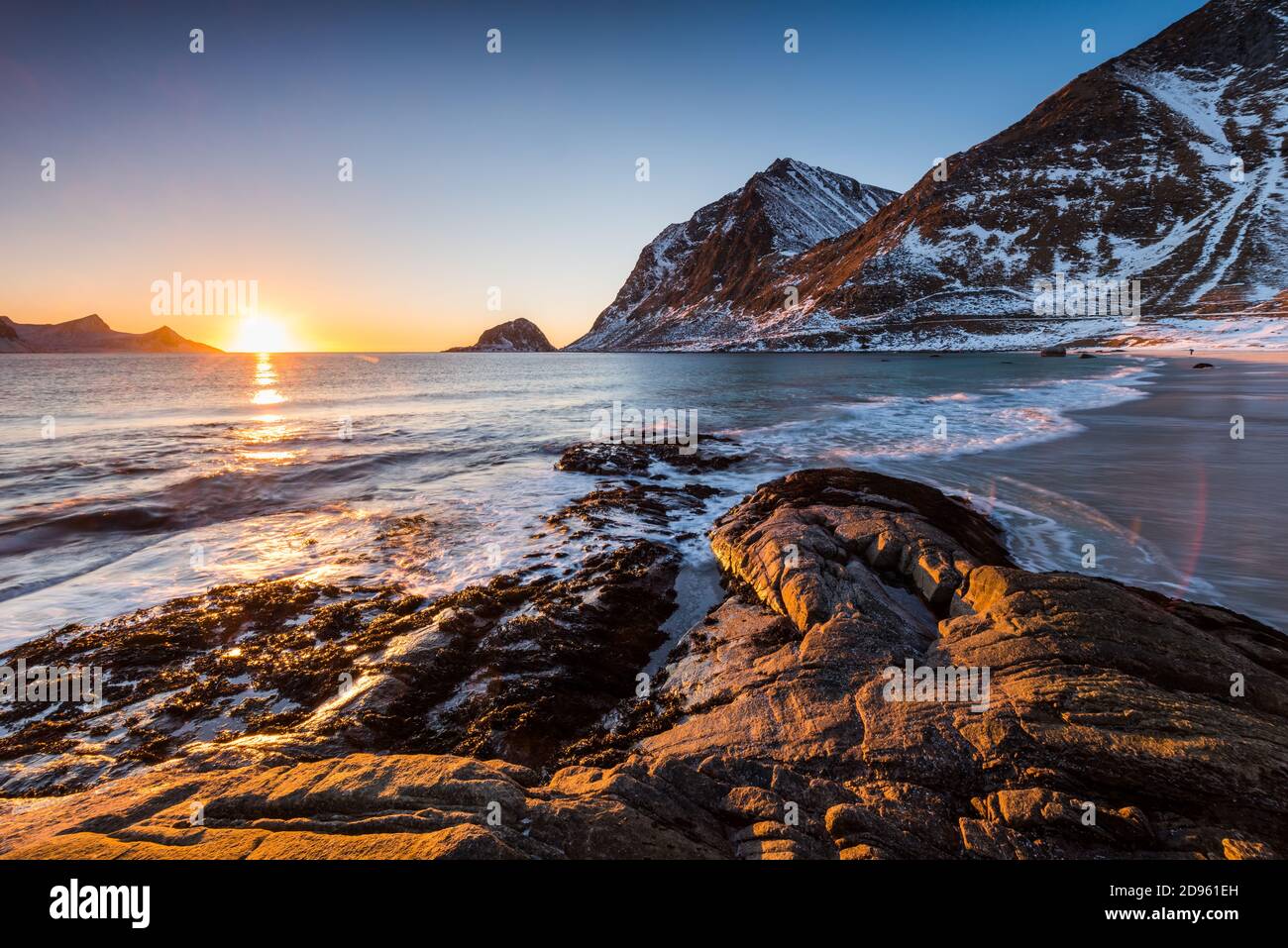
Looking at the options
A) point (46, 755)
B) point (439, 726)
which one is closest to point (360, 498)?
point (46, 755)

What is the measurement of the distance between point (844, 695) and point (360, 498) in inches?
601

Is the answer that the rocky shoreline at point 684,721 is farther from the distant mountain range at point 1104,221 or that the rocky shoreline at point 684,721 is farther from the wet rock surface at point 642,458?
the distant mountain range at point 1104,221

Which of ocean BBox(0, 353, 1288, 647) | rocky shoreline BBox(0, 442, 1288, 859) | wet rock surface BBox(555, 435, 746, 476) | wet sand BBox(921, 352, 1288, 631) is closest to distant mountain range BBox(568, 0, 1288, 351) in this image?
wet sand BBox(921, 352, 1288, 631)

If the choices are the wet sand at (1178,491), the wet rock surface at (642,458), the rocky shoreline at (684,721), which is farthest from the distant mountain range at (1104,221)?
the rocky shoreline at (684,721)

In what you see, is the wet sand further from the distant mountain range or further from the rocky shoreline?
the distant mountain range

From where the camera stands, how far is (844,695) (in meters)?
5.19

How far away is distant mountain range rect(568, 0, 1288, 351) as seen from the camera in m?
112

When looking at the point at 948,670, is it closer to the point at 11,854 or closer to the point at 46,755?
the point at 11,854

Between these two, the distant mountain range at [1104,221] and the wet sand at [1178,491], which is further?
the distant mountain range at [1104,221]

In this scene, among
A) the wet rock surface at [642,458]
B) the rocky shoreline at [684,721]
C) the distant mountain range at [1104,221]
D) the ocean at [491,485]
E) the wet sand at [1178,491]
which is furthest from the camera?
the distant mountain range at [1104,221]

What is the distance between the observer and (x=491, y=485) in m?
17.2

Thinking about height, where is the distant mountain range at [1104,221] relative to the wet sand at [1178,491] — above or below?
above

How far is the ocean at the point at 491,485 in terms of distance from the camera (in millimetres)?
9578

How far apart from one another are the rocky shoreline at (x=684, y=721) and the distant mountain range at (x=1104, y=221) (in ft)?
388
